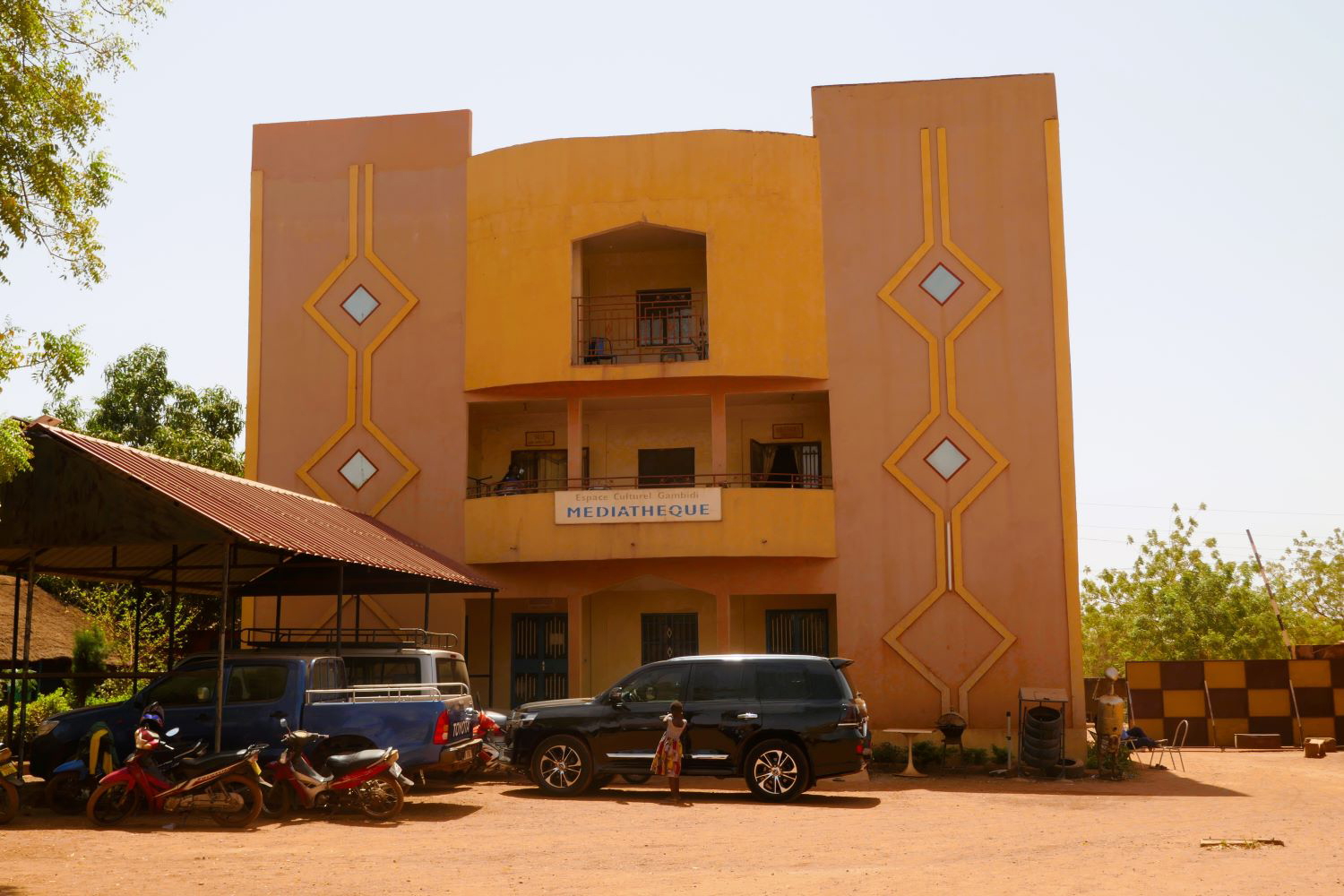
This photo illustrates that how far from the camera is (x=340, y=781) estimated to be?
14180 mm

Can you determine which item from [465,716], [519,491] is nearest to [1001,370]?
[519,491]

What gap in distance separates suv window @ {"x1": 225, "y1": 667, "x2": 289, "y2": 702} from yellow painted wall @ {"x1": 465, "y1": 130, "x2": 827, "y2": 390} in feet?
35.2

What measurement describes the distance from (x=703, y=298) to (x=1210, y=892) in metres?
18.5

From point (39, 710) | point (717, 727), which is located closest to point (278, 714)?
point (717, 727)

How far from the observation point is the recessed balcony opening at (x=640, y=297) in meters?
25.9

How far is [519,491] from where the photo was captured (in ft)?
90.3

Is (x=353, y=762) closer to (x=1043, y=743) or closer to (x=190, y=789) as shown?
(x=190, y=789)

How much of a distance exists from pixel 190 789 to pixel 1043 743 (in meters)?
13.5

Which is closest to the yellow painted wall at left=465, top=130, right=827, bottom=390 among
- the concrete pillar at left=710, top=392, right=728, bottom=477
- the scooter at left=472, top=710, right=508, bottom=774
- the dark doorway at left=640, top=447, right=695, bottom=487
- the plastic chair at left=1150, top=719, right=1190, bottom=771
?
the concrete pillar at left=710, top=392, right=728, bottom=477

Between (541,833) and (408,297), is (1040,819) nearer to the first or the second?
(541,833)

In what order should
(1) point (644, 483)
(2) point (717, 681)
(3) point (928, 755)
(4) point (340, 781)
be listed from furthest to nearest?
(1) point (644, 483) < (3) point (928, 755) < (2) point (717, 681) < (4) point (340, 781)

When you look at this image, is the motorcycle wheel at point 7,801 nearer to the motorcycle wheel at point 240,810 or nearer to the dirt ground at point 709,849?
the dirt ground at point 709,849

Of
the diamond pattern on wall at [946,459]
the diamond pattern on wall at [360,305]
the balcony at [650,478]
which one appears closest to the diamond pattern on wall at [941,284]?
the diamond pattern on wall at [946,459]

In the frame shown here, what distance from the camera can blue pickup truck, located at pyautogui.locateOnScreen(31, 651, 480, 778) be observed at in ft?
49.3
